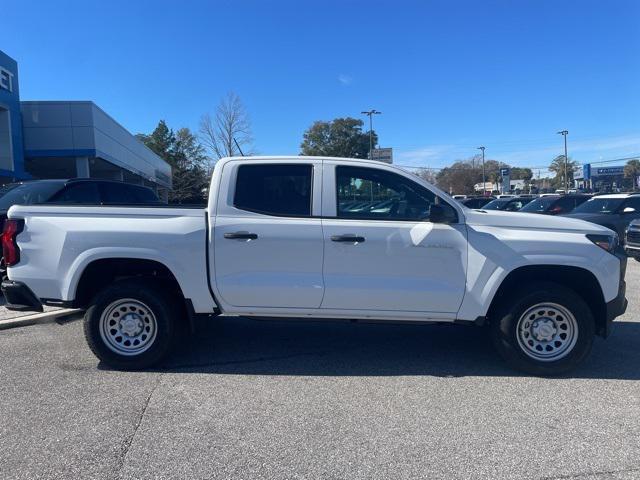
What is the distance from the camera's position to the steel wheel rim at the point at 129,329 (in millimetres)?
5020

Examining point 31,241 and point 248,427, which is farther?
point 31,241

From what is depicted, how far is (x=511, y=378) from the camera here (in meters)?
4.86

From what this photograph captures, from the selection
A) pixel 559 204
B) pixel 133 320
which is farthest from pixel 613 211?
pixel 133 320

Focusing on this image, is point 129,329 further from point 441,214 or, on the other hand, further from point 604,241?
point 604,241

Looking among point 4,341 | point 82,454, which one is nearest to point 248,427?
point 82,454

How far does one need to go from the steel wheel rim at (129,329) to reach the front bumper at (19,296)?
0.70 metres

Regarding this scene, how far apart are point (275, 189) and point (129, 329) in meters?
1.94

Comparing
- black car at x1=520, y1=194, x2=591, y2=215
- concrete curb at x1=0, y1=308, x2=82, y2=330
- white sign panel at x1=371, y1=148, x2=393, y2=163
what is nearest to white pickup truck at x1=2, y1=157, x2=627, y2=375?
concrete curb at x1=0, y1=308, x2=82, y2=330

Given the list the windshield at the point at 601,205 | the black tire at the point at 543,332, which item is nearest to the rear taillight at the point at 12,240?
the black tire at the point at 543,332

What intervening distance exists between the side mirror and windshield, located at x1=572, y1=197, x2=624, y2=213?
419 inches

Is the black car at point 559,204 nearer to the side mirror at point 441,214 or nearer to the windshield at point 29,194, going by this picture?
the side mirror at point 441,214

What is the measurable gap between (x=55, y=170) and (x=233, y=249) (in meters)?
35.8

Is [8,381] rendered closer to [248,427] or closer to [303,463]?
[248,427]

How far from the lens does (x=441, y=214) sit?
4.75 meters
